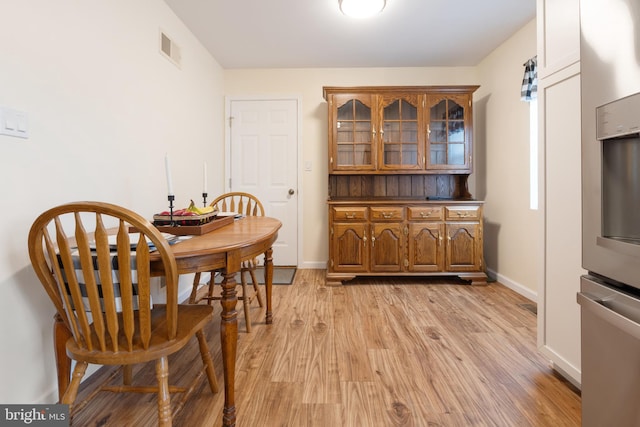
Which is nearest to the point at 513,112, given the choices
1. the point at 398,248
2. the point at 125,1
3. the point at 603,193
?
the point at 398,248

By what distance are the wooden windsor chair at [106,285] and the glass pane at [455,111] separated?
125 inches

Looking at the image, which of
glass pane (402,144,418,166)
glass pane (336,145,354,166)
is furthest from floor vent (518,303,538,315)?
glass pane (336,145,354,166)

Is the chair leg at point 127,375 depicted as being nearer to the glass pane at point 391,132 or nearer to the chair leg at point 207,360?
the chair leg at point 207,360

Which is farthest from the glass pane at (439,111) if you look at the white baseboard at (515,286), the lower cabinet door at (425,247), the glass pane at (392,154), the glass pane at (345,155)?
the white baseboard at (515,286)

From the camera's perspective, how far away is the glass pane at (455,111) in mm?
3363

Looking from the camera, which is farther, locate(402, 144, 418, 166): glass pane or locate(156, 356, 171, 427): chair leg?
locate(402, 144, 418, 166): glass pane

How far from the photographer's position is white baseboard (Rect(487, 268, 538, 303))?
2787 millimetres

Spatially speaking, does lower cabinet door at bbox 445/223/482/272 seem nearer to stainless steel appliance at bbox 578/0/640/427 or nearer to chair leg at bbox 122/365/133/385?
stainless steel appliance at bbox 578/0/640/427

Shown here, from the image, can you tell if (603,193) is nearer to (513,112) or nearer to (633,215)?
(633,215)

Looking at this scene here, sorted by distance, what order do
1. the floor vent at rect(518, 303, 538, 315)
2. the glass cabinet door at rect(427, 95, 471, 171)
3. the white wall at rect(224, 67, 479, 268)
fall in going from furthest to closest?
the white wall at rect(224, 67, 479, 268)
the glass cabinet door at rect(427, 95, 471, 171)
the floor vent at rect(518, 303, 538, 315)

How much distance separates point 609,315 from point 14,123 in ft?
6.82

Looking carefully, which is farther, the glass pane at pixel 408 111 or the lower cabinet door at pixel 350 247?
the glass pane at pixel 408 111

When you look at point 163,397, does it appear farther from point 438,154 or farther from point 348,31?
point 438,154

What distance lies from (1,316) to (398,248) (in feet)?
9.25
